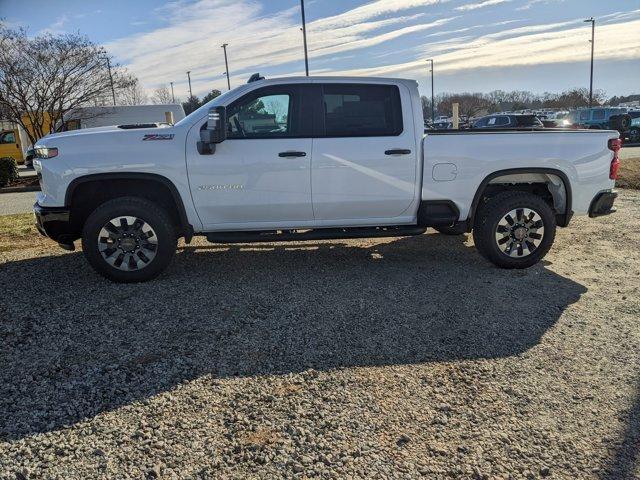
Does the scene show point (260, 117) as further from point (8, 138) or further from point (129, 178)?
point (8, 138)

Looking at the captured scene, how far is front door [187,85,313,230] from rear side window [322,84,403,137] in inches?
11.1

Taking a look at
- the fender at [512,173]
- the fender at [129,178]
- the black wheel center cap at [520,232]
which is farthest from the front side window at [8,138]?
the black wheel center cap at [520,232]

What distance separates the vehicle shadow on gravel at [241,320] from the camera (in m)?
3.49

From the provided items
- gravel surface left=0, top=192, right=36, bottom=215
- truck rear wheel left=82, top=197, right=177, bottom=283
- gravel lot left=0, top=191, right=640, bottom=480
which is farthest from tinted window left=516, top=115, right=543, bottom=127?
truck rear wheel left=82, top=197, right=177, bottom=283

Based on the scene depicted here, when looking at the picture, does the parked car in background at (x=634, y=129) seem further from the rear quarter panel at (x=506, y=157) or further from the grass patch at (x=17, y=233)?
the grass patch at (x=17, y=233)

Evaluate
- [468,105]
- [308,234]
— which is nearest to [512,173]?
[308,234]

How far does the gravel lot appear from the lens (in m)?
2.67

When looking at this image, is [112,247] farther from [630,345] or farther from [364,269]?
[630,345]

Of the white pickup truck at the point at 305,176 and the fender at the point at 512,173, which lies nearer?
the white pickup truck at the point at 305,176

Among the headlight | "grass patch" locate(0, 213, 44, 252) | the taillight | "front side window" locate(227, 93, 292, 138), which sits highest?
"front side window" locate(227, 93, 292, 138)

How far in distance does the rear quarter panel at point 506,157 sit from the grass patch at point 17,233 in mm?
5525

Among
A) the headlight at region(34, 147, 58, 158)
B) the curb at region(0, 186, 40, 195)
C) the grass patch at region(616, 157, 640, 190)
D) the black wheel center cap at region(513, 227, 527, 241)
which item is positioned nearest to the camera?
the headlight at region(34, 147, 58, 158)

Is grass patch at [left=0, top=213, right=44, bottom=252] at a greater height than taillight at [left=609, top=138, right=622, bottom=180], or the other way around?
taillight at [left=609, top=138, right=622, bottom=180]

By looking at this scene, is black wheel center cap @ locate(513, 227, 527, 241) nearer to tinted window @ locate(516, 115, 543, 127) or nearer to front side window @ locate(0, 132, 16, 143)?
tinted window @ locate(516, 115, 543, 127)
